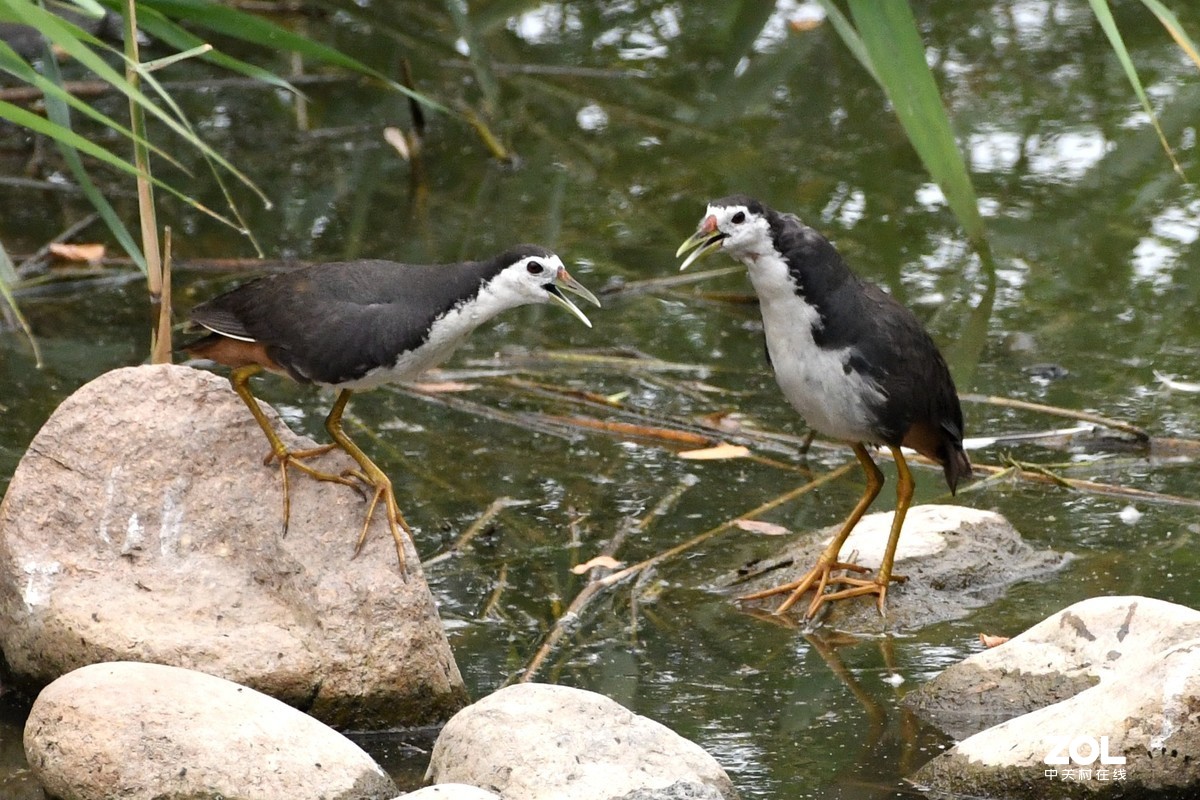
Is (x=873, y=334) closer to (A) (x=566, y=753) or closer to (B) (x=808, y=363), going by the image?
(B) (x=808, y=363)

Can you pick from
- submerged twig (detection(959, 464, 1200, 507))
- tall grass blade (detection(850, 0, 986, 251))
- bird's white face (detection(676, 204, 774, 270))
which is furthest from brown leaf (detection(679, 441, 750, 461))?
bird's white face (detection(676, 204, 774, 270))

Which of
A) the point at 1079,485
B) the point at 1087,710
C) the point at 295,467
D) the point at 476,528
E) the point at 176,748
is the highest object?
the point at 295,467

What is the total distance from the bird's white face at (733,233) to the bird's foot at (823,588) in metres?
0.99

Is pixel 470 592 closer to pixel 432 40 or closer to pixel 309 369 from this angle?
pixel 309 369

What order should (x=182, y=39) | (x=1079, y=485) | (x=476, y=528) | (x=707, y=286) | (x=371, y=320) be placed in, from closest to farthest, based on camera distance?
(x=371, y=320), (x=182, y=39), (x=476, y=528), (x=1079, y=485), (x=707, y=286)

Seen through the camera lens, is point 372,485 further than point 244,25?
No

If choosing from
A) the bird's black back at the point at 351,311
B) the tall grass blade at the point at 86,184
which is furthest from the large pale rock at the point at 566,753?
the tall grass blade at the point at 86,184

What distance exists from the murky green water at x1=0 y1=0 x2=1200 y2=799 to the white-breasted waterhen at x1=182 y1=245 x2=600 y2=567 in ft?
2.36

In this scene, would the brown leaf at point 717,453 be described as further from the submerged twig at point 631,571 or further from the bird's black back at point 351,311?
the bird's black back at point 351,311

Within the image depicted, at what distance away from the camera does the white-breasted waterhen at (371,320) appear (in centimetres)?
444

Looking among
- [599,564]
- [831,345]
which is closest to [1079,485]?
[831,345]

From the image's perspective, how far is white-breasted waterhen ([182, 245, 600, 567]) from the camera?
4438 millimetres

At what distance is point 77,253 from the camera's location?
24.4 ft

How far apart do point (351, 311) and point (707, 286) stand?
3.15 m
